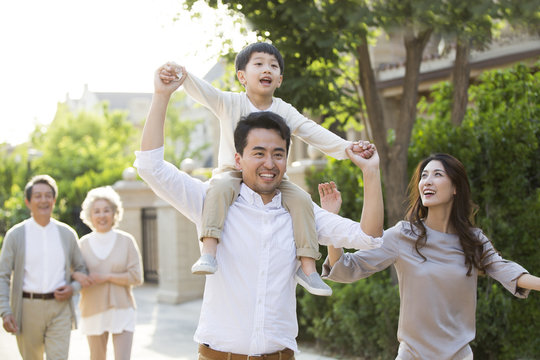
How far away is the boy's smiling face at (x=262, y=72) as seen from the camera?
3.35 metres

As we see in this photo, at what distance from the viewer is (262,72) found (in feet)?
11.0

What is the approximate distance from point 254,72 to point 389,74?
40.9 ft

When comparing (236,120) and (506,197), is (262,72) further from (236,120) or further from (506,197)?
(506,197)

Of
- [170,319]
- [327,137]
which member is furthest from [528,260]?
[170,319]

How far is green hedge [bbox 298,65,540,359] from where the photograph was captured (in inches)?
265

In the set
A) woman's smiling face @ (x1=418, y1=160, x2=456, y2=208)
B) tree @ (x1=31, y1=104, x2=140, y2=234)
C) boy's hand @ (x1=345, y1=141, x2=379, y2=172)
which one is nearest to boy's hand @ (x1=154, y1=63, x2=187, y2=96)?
boy's hand @ (x1=345, y1=141, x2=379, y2=172)

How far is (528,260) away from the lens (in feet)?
22.4

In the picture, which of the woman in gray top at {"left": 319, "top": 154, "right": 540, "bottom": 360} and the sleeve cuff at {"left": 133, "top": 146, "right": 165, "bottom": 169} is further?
the woman in gray top at {"left": 319, "top": 154, "right": 540, "bottom": 360}

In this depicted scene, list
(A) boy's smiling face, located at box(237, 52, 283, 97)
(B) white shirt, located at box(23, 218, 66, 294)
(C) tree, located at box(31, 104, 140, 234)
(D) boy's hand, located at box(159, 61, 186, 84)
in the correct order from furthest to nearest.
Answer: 1. (C) tree, located at box(31, 104, 140, 234)
2. (B) white shirt, located at box(23, 218, 66, 294)
3. (A) boy's smiling face, located at box(237, 52, 283, 97)
4. (D) boy's hand, located at box(159, 61, 186, 84)

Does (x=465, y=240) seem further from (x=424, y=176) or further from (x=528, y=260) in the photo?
(x=528, y=260)

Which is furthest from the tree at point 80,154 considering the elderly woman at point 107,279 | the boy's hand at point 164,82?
the boy's hand at point 164,82

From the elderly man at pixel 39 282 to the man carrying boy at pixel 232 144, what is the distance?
9.65ft

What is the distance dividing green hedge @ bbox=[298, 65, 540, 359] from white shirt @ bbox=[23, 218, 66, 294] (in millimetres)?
3444

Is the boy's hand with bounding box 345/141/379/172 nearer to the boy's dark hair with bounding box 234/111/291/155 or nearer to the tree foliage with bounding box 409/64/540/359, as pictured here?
the boy's dark hair with bounding box 234/111/291/155
